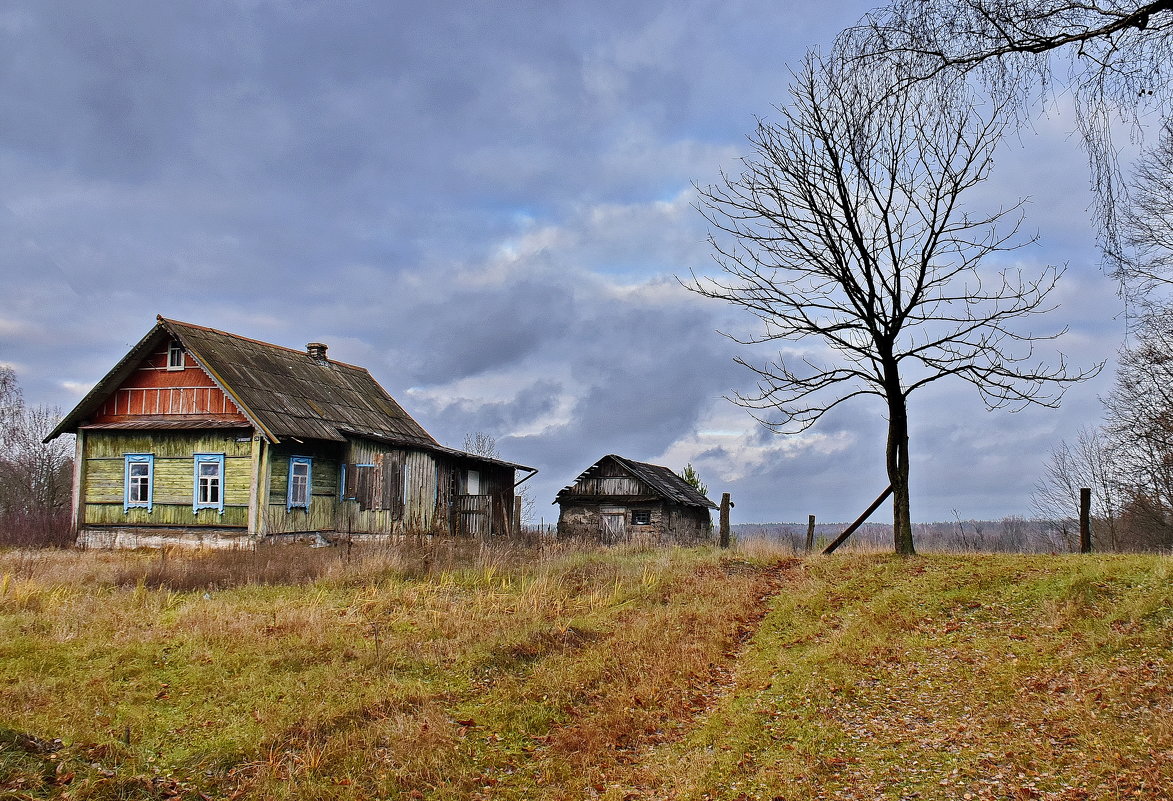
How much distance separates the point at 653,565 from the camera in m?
17.3

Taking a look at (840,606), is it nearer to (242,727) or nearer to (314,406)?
(242,727)

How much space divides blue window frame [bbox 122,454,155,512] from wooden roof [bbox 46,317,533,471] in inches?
55.0

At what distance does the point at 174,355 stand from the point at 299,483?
5.59 metres

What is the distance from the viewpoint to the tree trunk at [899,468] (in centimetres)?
1512

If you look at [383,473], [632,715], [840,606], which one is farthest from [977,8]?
[383,473]

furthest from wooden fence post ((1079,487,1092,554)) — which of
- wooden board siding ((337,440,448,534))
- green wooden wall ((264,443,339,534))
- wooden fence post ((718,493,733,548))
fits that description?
green wooden wall ((264,443,339,534))

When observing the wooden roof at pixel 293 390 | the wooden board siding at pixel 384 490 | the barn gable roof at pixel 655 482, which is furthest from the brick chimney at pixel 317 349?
the barn gable roof at pixel 655 482

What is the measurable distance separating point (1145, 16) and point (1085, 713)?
18.5ft

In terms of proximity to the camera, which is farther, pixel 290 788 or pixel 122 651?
pixel 122 651

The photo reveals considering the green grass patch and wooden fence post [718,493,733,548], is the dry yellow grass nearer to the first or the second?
the green grass patch

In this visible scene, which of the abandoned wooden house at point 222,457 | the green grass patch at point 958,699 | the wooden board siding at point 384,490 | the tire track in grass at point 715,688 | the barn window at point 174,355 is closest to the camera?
the green grass patch at point 958,699

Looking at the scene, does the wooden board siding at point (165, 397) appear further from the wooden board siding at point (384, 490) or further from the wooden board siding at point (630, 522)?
the wooden board siding at point (630, 522)

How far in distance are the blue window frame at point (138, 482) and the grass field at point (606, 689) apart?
10.5 metres

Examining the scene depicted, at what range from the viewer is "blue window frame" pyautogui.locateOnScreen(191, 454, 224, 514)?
22.2 metres
